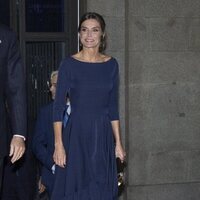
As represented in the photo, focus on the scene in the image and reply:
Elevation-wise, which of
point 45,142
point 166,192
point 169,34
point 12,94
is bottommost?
point 166,192

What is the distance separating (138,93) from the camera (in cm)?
740

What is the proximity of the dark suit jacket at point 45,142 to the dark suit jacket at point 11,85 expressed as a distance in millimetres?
1555

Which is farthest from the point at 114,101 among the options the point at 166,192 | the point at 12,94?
the point at 166,192

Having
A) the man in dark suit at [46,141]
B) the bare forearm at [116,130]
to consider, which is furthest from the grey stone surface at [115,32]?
the bare forearm at [116,130]

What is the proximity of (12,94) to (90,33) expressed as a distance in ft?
4.20

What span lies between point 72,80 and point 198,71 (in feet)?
8.81

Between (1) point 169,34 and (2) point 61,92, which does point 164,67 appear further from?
(2) point 61,92

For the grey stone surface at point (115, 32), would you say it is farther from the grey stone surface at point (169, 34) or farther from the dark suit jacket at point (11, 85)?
the dark suit jacket at point (11, 85)

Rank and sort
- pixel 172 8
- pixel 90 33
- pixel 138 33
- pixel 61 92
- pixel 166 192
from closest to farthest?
pixel 61 92, pixel 90 33, pixel 138 33, pixel 172 8, pixel 166 192

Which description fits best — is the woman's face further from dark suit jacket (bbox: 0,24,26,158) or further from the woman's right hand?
dark suit jacket (bbox: 0,24,26,158)

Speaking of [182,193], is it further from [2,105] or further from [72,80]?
[2,105]

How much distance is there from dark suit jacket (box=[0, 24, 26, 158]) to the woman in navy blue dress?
93cm

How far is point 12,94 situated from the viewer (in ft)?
14.2

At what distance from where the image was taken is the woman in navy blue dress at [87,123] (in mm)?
5301
